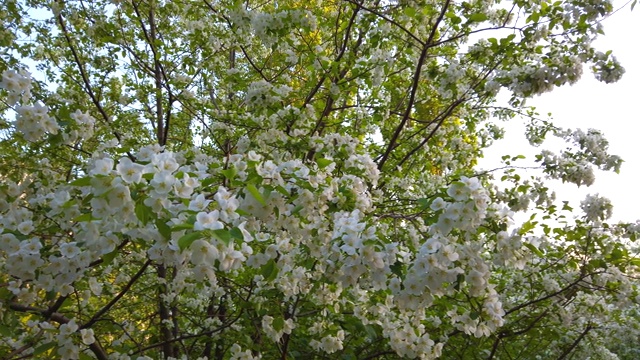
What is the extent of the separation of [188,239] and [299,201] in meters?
0.93

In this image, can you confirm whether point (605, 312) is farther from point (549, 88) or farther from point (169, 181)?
point (169, 181)

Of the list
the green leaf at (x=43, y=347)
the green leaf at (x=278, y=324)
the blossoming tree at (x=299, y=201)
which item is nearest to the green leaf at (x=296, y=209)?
the blossoming tree at (x=299, y=201)

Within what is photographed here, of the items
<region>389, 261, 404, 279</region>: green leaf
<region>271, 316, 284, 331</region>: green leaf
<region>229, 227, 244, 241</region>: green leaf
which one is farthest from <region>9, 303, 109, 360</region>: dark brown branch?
<region>389, 261, 404, 279</region>: green leaf

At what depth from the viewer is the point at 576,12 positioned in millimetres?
3293

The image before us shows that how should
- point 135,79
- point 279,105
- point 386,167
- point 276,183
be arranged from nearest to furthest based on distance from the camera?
point 276,183, point 279,105, point 386,167, point 135,79

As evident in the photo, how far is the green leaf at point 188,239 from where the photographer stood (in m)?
1.34

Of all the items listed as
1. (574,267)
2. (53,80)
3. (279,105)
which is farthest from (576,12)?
(53,80)

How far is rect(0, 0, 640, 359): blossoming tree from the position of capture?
206 centimetres

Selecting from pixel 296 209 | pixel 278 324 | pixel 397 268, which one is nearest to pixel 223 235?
pixel 296 209

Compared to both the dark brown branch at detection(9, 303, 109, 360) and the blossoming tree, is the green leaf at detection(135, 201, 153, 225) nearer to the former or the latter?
the blossoming tree

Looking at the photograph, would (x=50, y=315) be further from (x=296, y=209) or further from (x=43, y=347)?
(x=296, y=209)

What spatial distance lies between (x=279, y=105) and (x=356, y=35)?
1726 mm

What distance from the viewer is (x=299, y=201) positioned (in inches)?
88.4

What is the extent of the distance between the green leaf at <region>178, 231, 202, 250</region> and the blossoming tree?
13mm
